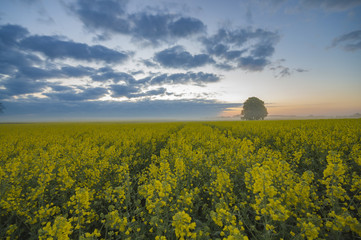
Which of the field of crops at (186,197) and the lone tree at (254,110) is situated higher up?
the lone tree at (254,110)

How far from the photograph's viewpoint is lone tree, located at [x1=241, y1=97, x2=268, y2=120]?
7888 centimetres

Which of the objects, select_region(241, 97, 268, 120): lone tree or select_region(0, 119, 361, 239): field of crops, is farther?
select_region(241, 97, 268, 120): lone tree

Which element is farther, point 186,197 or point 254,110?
point 254,110

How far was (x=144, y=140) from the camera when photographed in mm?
11062

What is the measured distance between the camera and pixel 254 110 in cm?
7981

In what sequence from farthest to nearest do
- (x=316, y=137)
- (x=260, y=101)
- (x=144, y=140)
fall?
1. (x=260, y=101)
2. (x=144, y=140)
3. (x=316, y=137)

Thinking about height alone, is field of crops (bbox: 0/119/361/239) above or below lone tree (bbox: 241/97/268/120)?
below

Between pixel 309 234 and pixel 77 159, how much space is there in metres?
7.05

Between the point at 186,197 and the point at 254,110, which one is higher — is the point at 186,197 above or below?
below

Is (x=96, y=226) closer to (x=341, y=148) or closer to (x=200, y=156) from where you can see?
(x=200, y=156)

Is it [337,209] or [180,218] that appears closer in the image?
[180,218]

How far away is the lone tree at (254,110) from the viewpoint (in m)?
78.9

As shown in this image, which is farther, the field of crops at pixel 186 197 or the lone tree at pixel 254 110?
the lone tree at pixel 254 110

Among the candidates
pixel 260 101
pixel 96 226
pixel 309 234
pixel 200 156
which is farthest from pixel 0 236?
pixel 260 101
